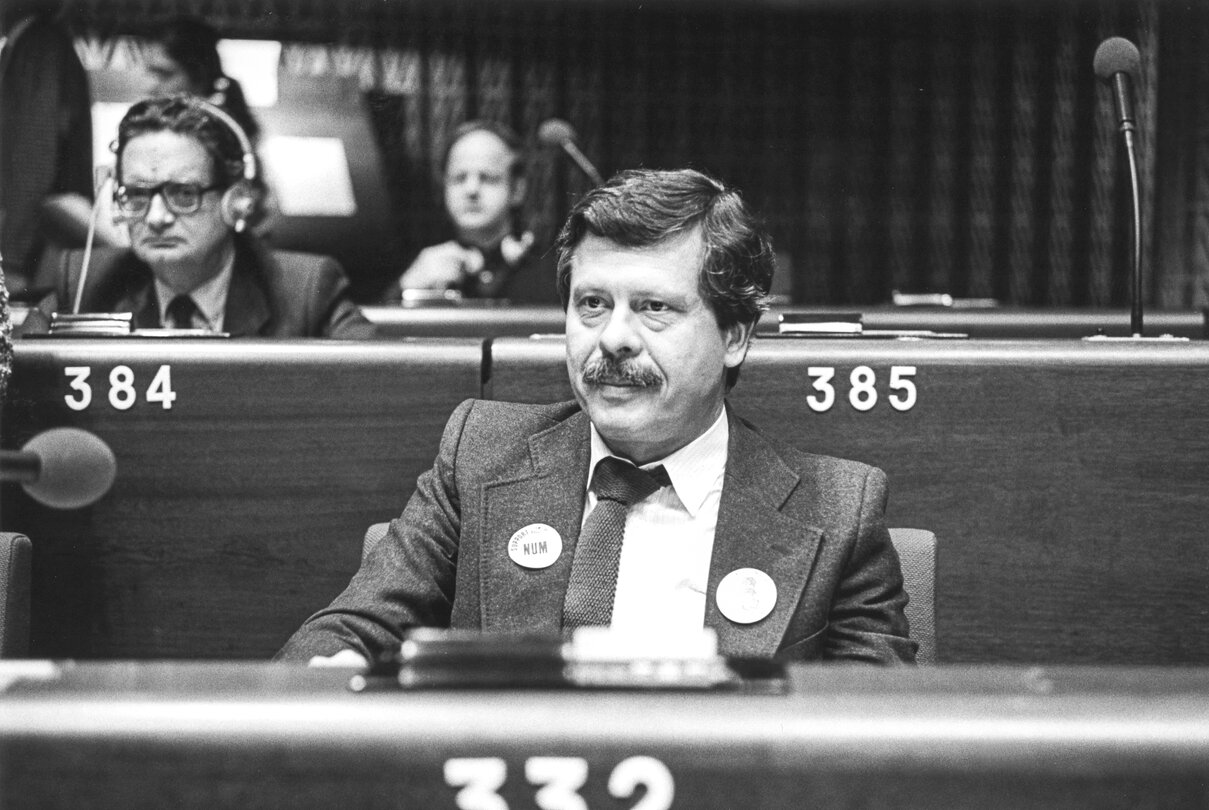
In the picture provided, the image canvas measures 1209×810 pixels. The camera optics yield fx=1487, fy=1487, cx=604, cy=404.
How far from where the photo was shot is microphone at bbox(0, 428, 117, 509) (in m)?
1.01

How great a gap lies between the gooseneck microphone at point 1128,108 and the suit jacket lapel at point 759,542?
93 centimetres

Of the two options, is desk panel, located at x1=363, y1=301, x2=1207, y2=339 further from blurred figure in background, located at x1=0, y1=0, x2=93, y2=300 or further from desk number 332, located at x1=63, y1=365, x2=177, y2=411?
blurred figure in background, located at x1=0, y1=0, x2=93, y2=300

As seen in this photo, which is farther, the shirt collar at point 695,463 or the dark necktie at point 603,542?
the shirt collar at point 695,463

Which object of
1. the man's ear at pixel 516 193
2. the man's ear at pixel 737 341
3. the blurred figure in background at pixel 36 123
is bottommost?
the man's ear at pixel 737 341

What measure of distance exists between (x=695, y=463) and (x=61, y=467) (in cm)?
109

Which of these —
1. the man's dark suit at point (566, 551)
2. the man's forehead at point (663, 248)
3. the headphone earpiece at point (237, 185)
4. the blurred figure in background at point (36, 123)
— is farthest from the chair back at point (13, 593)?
the blurred figure in background at point (36, 123)

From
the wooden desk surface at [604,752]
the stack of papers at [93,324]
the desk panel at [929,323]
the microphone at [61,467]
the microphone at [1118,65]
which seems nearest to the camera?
the wooden desk surface at [604,752]

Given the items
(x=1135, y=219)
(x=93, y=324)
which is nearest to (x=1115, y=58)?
(x=1135, y=219)

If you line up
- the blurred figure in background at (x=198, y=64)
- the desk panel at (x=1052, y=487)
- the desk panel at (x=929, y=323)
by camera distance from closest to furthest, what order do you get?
1. the desk panel at (x=1052, y=487)
2. the desk panel at (x=929, y=323)
3. the blurred figure in background at (x=198, y=64)

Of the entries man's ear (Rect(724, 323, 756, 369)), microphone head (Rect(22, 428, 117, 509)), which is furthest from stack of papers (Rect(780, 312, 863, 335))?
microphone head (Rect(22, 428, 117, 509))

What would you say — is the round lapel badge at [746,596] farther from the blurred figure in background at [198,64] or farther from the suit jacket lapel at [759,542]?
the blurred figure in background at [198,64]

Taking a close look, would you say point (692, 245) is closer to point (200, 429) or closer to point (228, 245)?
point (200, 429)

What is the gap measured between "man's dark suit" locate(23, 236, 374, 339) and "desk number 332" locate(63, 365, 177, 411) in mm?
986

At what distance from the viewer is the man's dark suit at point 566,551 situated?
5.96ft
